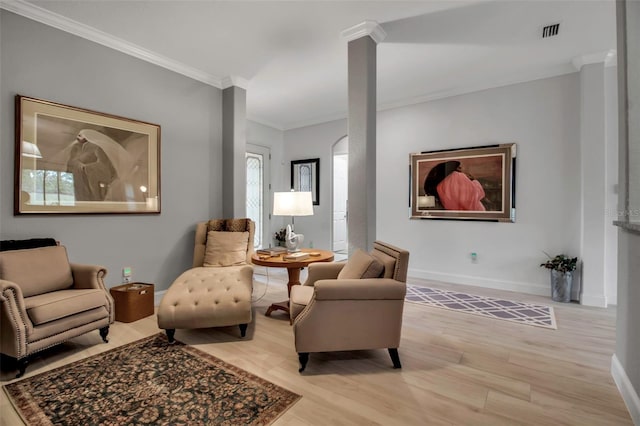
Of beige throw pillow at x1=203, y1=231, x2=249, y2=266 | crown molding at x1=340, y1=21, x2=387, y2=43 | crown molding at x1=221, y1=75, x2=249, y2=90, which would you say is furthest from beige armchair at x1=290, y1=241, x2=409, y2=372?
crown molding at x1=221, y1=75, x2=249, y2=90

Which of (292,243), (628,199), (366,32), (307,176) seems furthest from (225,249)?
(628,199)

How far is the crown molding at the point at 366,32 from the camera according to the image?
2719 millimetres

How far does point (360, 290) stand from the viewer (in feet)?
6.36

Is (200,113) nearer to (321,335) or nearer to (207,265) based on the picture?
(207,265)

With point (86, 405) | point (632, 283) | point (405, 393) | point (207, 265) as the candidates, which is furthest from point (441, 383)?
point (207, 265)

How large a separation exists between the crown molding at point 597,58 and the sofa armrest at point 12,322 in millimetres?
5481

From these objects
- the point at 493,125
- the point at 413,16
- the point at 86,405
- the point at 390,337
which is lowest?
the point at 86,405

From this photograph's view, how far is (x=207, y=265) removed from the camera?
3.36 m

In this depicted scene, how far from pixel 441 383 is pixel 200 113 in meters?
3.83

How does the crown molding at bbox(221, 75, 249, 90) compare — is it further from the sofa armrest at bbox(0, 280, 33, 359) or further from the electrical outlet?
the sofa armrest at bbox(0, 280, 33, 359)

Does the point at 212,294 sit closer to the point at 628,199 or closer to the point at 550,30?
the point at 628,199

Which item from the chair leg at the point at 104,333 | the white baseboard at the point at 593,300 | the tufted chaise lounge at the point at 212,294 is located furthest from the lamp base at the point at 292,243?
the white baseboard at the point at 593,300

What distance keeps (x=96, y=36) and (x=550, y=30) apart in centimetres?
434

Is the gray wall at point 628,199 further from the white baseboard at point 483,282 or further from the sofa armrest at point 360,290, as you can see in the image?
the white baseboard at point 483,282
